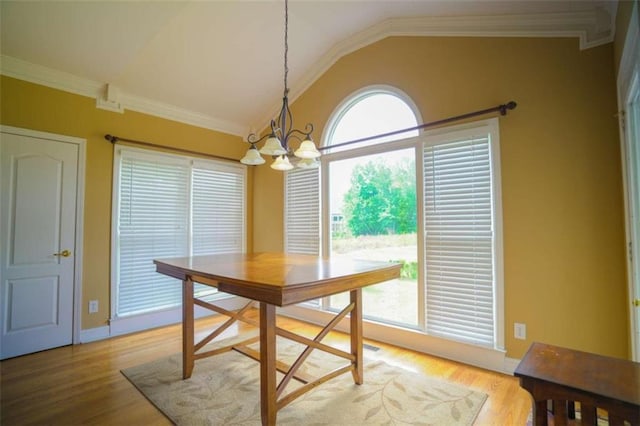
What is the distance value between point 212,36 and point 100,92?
1.44m

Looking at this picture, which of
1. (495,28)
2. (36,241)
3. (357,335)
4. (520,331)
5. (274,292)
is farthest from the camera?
(36,241)

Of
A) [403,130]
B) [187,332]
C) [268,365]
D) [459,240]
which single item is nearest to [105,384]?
[187,332]

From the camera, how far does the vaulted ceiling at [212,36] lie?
2469mm

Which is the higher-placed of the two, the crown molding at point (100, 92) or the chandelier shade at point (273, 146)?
the crown molding at point (100, 92)

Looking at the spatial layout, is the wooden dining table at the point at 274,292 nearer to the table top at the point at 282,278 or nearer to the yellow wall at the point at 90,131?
the table top at the point at 282,278

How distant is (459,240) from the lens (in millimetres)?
2750

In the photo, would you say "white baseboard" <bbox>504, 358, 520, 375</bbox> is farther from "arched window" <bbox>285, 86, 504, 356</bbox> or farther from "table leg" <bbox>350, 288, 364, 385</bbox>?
"table leg" <bbox>350, 288, 364, 385</bbox>

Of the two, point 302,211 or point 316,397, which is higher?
point 302,211

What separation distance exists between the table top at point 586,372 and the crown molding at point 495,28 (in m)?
2.24

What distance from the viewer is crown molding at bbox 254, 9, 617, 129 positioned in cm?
216

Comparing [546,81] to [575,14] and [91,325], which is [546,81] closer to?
[575,14]

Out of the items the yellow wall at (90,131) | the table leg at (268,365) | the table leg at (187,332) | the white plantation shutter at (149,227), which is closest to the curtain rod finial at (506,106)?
the table leg at (268,365)

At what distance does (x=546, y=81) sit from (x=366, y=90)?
5.67ft

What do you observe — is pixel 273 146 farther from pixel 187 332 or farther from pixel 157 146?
pixel 157 146
